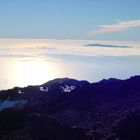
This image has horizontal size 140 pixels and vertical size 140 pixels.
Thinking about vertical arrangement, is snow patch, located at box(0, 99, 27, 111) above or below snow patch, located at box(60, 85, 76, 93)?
below

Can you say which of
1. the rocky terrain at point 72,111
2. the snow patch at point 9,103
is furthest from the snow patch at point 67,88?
the snow patch at point 9,103

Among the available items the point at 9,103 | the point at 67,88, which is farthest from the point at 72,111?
the point at 9,103

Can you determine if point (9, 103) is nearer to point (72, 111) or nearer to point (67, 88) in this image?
point (67, 88)

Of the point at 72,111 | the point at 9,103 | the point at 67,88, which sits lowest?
the point at 72,111

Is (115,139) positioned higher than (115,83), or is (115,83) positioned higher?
(115,83)

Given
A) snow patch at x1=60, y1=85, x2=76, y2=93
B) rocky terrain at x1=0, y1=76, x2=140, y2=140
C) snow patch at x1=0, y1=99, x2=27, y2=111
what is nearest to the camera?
rocky terrain at x1=0, y1=76, x2=140, y2=140

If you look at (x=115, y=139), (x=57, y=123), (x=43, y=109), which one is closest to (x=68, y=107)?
(x=43, y=109)

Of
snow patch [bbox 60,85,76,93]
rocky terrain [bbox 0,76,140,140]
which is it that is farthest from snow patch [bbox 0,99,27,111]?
snow patch [bbox 60,85,76,93]

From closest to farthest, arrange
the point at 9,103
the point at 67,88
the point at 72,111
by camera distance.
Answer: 1. the point at 72,111
2. the point at 67,88
3. the point at 9,103

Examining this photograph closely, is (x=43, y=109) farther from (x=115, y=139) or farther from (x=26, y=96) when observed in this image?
(x=115, y=139)

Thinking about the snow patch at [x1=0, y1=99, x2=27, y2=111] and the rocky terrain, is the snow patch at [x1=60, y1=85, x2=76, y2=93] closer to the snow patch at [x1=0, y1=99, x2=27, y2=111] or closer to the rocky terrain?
the rocky terrain

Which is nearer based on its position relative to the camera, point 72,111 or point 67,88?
point 72,111
